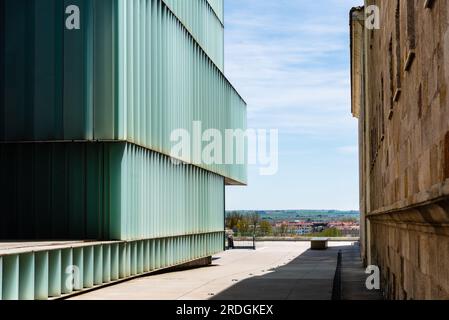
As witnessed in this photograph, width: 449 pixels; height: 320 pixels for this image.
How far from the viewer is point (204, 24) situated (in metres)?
35.2

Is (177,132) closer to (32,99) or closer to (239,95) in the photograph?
(32,99)

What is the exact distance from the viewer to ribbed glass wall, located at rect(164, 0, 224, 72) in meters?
29.8

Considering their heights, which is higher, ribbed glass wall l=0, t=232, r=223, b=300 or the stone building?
the stone building

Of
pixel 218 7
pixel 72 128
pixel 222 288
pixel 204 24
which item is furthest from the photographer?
pixel 218 7

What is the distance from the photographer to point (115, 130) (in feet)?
68.7

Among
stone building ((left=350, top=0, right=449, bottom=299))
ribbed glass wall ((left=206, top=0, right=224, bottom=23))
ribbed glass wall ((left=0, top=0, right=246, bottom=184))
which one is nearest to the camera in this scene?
stone building ((left=350, top=0, right=449, bottom=299))

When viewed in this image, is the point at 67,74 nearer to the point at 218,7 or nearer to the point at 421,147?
the point at 421,147

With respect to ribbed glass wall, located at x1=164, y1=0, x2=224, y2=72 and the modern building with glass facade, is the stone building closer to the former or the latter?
the modern building with glass facade

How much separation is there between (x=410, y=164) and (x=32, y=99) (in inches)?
572

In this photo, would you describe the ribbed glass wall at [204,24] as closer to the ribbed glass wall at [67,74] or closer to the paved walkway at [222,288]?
the ribbed glass wall at [67,74]

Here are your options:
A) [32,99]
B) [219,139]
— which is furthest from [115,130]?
[219,139]

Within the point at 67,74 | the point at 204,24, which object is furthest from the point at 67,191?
the point at 204,24

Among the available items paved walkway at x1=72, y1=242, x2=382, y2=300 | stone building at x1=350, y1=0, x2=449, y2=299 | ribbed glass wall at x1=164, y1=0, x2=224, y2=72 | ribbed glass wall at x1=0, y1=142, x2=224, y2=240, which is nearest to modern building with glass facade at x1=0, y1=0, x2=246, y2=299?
ribbed glass wall at x1=0, y1=142, x2=224, y2=240

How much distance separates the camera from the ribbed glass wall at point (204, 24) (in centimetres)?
2980
